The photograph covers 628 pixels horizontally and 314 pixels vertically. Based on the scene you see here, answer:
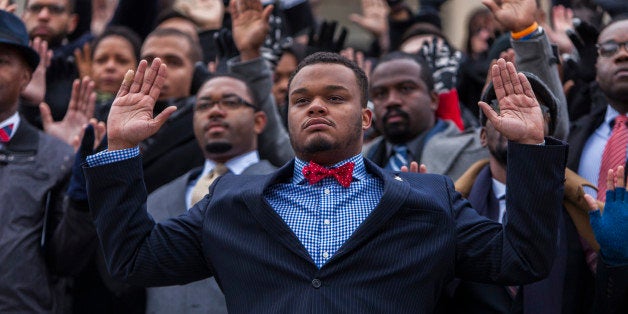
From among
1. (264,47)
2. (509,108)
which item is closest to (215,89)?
(264,47)

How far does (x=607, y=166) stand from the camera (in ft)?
16.2

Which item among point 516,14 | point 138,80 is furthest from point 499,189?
point 138,80

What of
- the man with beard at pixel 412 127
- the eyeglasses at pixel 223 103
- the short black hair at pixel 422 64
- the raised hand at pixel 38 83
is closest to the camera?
the man with beard at pixel 412 127

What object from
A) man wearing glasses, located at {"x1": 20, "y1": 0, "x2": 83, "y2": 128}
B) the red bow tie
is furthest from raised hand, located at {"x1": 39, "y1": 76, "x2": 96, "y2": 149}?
the red bow tie

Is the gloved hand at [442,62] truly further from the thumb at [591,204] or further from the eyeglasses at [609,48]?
the thumb at [591,204]

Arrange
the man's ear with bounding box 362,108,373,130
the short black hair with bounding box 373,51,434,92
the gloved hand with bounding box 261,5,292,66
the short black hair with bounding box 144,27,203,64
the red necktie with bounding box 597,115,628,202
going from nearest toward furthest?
the man's ear with bounding box 362,108,373,130, the red necktie with bounding box 597,115,628,202, the short black hair with bounding box 373,51,434,92, the gloved hand with bounding box 261,5,292,66, the short black hair with bounding box 144,27,203,64

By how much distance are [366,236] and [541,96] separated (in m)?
1.39

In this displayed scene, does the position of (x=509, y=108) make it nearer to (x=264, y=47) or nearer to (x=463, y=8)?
(x=264, y=47)

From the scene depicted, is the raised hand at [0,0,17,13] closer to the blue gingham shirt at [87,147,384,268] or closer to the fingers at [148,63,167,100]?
the fingers at [148,63,167,100]

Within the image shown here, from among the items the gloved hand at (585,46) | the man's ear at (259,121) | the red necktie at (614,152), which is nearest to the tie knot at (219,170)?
the man's ear at (259,121)

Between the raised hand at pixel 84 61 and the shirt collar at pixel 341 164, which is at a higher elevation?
the shirt collar at pixel 341 164

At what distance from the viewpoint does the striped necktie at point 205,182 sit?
17.2 ft

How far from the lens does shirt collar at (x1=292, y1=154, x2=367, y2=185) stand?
409 centimetres

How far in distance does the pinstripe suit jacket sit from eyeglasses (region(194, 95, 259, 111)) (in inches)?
66.1
